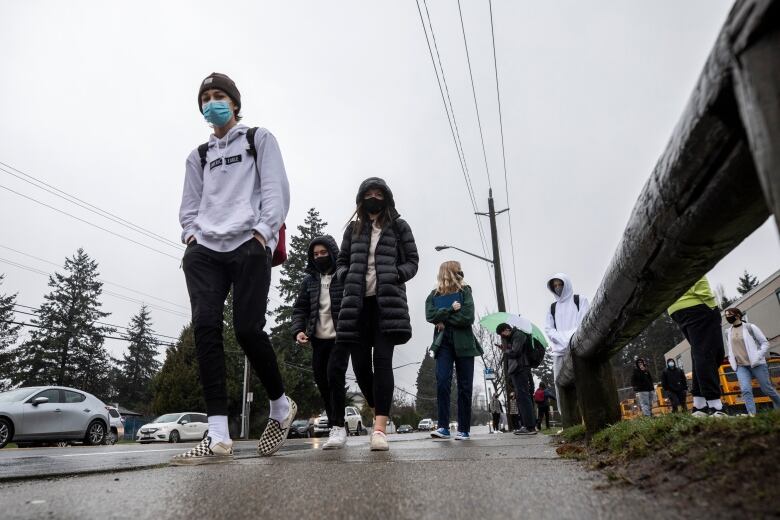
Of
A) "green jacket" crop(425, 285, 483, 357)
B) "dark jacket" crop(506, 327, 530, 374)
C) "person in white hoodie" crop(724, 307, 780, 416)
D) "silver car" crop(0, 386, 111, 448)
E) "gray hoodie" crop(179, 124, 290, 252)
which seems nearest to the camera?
"gray hoodie" crop(179, 124, 290, 252)

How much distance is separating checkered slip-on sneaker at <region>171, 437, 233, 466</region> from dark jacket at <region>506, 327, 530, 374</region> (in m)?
6.26

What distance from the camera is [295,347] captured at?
39156 millimetres

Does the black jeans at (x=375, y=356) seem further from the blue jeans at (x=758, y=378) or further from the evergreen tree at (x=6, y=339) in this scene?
the evergreen tree at (x=6, y=339)

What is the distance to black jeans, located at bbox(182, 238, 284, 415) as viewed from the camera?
10.5 feet

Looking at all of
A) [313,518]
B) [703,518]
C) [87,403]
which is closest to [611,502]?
[703,518]

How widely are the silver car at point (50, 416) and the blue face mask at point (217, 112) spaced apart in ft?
42.3

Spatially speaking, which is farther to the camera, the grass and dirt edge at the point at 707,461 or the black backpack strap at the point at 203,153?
the black backpack strap at the point at 203,153

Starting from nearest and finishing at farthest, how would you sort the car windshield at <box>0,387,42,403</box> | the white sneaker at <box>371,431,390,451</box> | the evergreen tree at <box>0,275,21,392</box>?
1. the white sneaker at <box>371,431,390,451</box>
2. the car windshield at <box>0,387,42,403</box>
3. the evergreen tree at <box>0,275,21,392</box>

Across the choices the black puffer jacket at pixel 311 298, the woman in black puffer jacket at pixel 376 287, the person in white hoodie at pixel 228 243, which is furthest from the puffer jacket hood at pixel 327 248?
the person in white hoodie at pixel 228 243

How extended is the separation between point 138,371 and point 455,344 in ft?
239

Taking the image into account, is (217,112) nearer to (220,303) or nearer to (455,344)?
(220,303)

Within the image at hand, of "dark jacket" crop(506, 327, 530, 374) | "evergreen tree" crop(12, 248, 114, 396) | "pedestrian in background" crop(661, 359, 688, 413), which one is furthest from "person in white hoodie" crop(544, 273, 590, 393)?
"evergreen tree" crop(12, 248, 114, 396)

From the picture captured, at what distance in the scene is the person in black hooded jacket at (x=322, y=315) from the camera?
15.8ft

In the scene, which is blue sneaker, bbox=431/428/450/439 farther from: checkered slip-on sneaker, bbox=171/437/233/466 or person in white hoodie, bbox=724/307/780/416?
person in white hoodie, bbox=724/307/780/416
